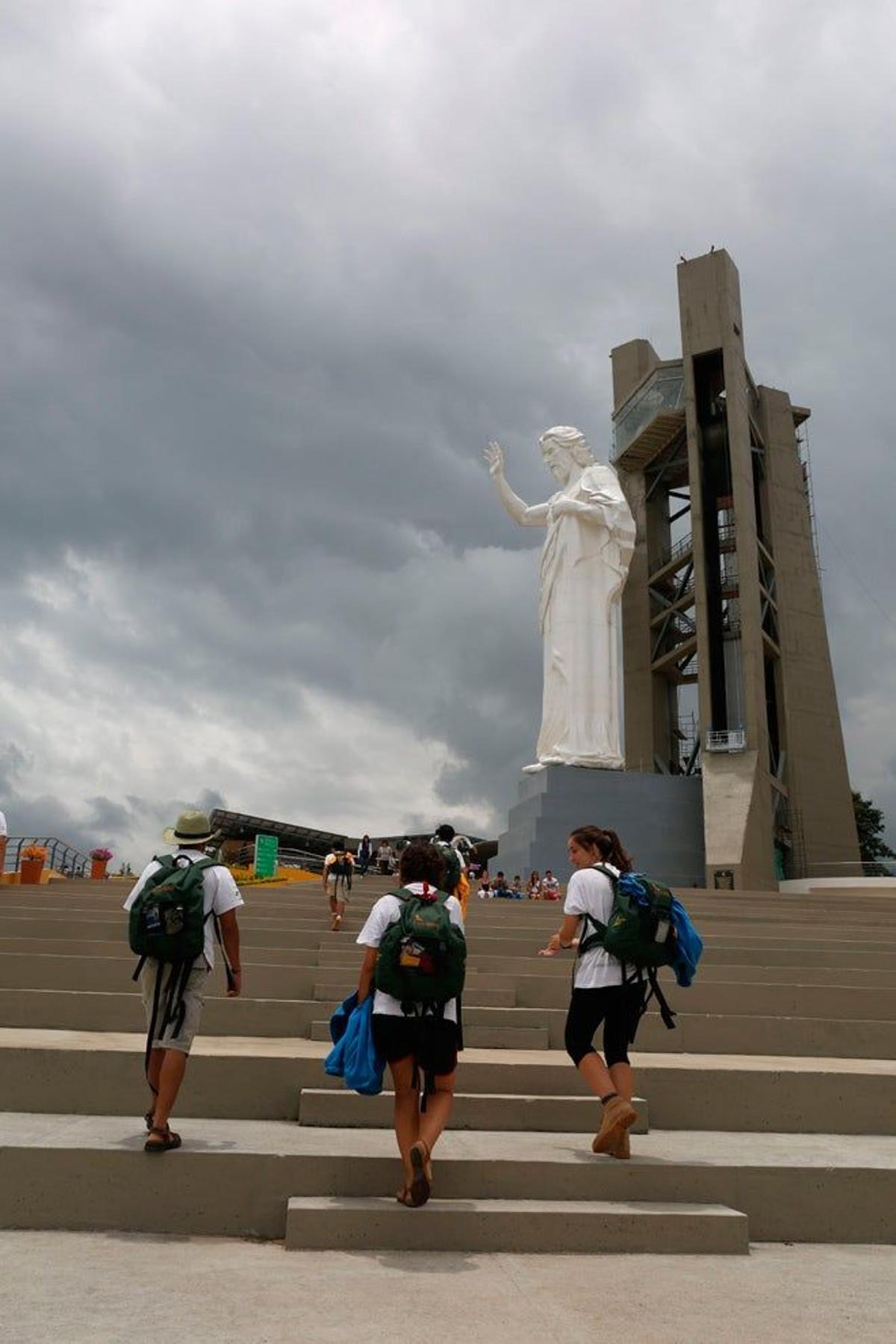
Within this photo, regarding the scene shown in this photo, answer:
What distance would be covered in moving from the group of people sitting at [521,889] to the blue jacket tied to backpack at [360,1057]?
41.0 feet

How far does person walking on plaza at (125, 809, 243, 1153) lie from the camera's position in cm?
412

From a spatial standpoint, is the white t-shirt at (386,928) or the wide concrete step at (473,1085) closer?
the white t-shirt at (386,928)

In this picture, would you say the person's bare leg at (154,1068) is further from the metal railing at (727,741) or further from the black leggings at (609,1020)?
the metal railing at (727,741)

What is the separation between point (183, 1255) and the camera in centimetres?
356

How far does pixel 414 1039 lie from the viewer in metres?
3.95

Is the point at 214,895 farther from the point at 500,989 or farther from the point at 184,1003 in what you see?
the point at 500,989

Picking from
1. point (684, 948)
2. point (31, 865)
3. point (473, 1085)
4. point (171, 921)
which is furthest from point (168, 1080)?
point (31, 865)

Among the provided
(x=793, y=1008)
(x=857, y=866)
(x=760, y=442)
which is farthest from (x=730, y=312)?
(x=793, y=1008)

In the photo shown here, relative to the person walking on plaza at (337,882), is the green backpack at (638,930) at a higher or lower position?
lower

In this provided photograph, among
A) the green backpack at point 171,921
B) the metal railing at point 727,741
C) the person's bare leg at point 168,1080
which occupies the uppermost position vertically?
the metal railing at point 727,741

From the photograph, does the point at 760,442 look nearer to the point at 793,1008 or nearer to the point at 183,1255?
the point at 793,1008

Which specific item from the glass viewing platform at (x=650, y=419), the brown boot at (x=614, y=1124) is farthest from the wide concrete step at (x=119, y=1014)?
the glass viewing platform at (x=650, y=419)

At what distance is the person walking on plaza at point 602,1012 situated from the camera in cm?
427

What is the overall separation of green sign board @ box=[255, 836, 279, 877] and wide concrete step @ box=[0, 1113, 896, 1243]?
19430 millimetres
